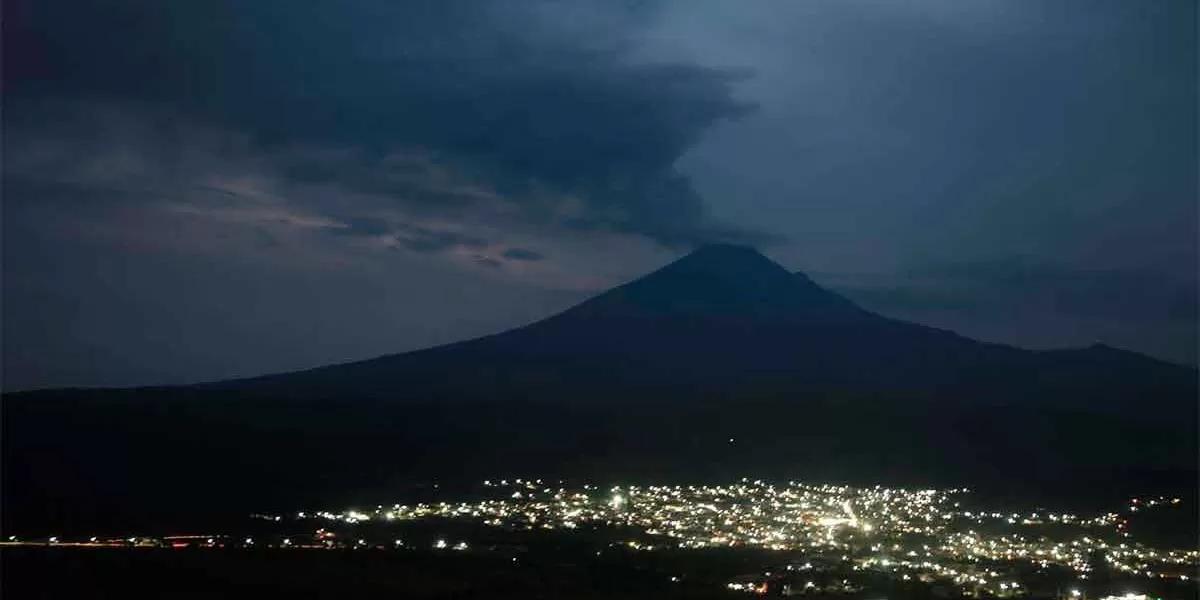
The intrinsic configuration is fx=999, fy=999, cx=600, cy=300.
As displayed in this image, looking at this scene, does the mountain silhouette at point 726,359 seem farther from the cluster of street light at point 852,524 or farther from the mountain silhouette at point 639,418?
the cluster of street light at point 852,524

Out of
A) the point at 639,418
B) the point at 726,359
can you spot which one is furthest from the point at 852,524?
the point at 726,359

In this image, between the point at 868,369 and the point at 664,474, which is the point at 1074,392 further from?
the point at 664,474

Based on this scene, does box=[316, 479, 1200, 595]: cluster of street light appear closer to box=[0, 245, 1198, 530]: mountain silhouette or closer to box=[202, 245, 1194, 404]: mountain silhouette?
box=[0, 245, 1198, 530]: mountain silhouette

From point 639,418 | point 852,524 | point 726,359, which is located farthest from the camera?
point 726,359

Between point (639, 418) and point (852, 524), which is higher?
point (639, 418)

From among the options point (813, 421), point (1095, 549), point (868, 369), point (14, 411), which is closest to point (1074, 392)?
point (868, 369)

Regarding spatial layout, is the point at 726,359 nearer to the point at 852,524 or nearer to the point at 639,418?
the point at 639,418

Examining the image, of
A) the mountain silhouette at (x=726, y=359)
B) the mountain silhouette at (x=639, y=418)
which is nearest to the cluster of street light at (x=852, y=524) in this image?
the mountain silhouette at (x=639, y=418)

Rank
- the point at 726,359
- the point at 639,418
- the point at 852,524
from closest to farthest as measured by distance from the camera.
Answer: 1. the point at 852,524
2. the point at 639,418
3. the point at 726,359
